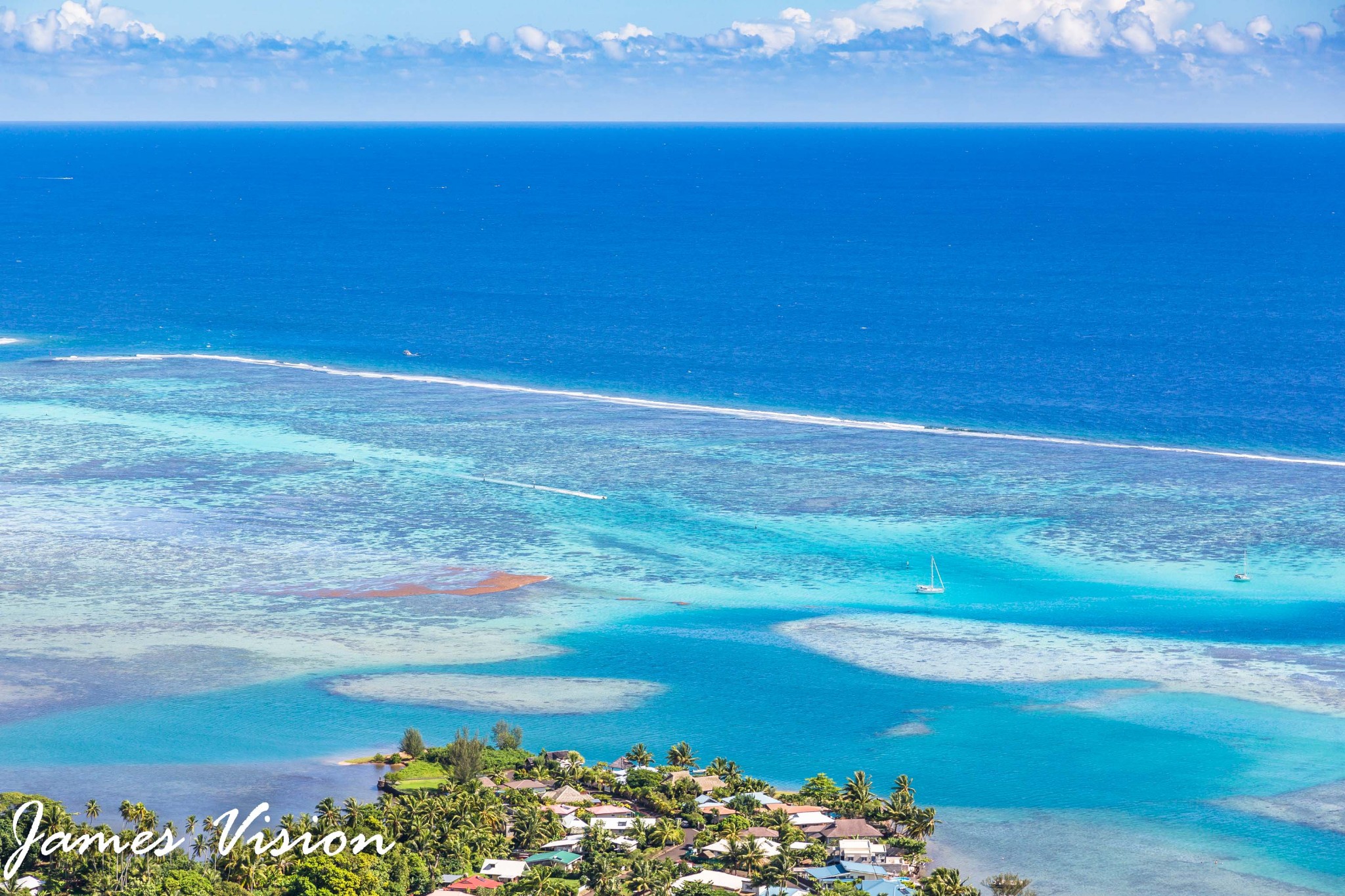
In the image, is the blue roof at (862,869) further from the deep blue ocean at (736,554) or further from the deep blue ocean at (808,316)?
the deep blue ocean at (808,316)

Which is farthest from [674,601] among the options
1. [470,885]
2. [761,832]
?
[470,885]

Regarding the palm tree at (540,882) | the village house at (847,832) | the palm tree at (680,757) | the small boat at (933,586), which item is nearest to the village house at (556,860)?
the palm tree at (540,882)

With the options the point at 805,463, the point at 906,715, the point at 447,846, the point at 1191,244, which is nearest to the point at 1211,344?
the point at 805,463

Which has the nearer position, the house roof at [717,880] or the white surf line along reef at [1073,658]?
the house roof at [717,880]

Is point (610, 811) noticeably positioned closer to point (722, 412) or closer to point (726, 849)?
point (726, 849)

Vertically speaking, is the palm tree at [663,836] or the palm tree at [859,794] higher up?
the palm tree at [859,794]

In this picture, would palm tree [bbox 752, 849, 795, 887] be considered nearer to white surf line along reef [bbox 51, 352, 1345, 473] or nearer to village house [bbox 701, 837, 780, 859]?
village house [bbox 701, 837, 780, 859]

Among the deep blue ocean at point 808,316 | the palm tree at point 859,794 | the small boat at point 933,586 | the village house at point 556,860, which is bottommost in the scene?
the village house at point 556,860
